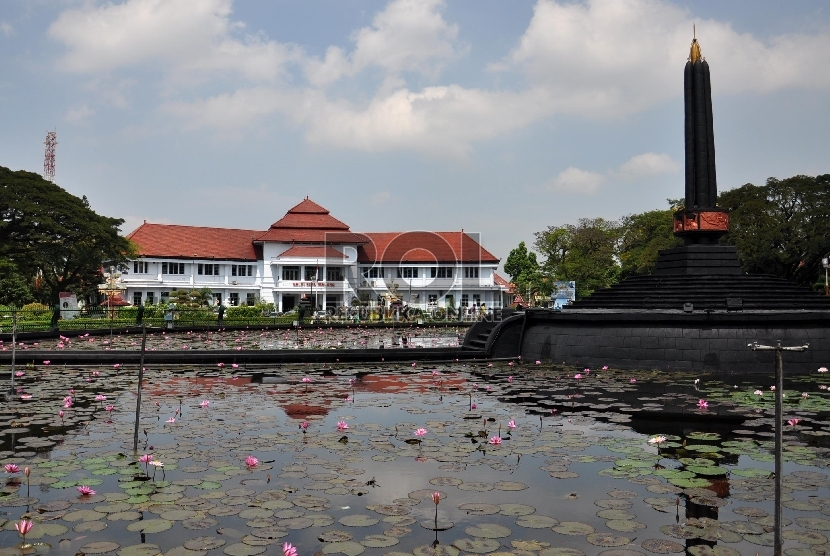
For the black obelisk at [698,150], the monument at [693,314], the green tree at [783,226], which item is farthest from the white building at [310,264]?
the monument at [693,314]

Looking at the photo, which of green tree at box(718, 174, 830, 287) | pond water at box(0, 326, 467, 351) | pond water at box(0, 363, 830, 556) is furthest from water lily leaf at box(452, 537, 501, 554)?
green tree at box(718, 174, 830, 287)

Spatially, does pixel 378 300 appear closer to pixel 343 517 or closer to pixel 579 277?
pixel 579 277

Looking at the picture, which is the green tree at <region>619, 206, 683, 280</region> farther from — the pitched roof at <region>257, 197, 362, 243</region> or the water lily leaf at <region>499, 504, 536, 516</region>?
the water lily leaf at <region>499, 504, 536, 516</region>

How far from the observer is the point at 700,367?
45.4 ft

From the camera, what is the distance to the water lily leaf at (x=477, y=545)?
170 inches

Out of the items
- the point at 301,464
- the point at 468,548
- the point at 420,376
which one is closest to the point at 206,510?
the point at 301,464

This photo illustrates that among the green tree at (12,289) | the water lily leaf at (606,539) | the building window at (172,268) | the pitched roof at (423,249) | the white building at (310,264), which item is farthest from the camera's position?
the pitched roof at (423,249)

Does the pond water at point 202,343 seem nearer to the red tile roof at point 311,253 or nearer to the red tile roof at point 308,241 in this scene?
the red tile roof at point 311,253

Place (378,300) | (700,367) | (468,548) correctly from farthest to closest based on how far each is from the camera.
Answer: (378,300) < (700,367) < (468,548)

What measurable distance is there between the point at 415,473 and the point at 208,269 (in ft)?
167

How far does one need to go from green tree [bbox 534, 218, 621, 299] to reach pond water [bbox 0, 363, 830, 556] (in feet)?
150

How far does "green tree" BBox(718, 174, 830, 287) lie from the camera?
131 feet

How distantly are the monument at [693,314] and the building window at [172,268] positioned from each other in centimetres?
3975

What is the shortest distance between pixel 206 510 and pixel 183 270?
5116cm
